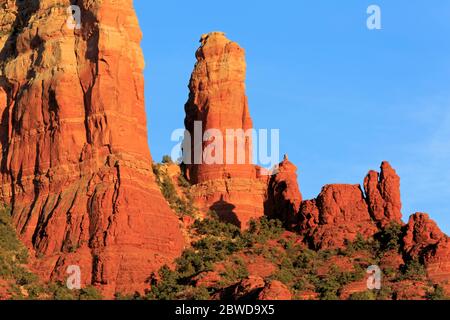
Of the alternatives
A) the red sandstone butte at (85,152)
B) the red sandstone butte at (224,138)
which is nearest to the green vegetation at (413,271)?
the red sandstone butte at (85,152)

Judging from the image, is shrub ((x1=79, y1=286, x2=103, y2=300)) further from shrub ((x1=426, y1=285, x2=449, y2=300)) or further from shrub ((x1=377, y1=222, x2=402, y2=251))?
shrub ((x1=377, y1=222, x2=402, y2=251))

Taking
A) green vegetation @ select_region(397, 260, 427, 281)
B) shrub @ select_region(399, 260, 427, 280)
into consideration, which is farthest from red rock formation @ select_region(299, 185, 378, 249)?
green vegetation @ select_region(397, 260, 427, 281)

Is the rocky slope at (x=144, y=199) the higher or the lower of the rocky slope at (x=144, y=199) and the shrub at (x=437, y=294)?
the higher

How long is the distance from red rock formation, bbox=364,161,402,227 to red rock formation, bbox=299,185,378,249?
592 mm

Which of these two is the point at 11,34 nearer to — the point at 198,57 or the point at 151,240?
the point at 198,57

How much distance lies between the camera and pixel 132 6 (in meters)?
129

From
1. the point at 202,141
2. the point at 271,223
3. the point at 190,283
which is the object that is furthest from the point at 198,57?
the point at 190,283

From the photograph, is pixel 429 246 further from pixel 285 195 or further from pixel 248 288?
pixel 248 288

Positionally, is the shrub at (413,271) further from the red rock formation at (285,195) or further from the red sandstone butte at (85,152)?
the red sandstone butte at (85,152)

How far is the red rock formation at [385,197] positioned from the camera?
126938 mm

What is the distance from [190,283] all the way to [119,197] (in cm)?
846

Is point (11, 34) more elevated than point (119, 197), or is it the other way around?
point (11, 34)

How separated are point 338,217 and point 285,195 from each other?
744cm

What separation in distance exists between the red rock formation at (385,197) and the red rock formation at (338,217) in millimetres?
592
